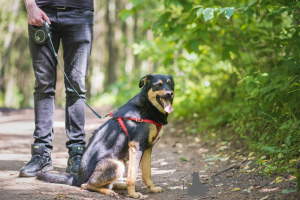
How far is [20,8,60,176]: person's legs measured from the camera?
13.3ft

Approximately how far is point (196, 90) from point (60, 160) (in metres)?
4.64

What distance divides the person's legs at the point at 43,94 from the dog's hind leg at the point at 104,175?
2.98 feet

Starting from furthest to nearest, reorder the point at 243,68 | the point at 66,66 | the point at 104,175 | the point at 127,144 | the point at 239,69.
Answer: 1. the point at 239,69
2. the point at 243,68
3. the point at 66,66
4. the point at 127,144
5. the point at 104,175

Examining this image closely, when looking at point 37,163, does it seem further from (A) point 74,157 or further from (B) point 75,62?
(B) point 75,62

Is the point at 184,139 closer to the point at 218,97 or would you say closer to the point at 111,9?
the point at 218,97

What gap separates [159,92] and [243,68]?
3.26 metres

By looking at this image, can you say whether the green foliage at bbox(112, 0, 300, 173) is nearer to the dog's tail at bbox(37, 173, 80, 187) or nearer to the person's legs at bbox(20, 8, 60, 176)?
the person's legs at bbox(20, 8, 60, 176)

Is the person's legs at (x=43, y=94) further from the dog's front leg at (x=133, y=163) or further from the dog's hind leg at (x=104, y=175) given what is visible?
the dog's front leg at (x=133, y=163)

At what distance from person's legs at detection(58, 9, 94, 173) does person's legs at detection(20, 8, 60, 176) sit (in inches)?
7.1

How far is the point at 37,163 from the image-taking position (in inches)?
158

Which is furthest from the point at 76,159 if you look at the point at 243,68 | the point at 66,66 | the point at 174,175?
the point at 243,68

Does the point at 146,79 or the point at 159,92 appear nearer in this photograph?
the point at 159,92

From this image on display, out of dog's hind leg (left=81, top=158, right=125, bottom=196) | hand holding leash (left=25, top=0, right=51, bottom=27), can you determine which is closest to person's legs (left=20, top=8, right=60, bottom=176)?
hand holding leash (left=25, top=0, right=51, bottom=27)

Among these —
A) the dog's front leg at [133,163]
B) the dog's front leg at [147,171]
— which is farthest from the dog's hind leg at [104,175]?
the dog's front leg at [147,171]
